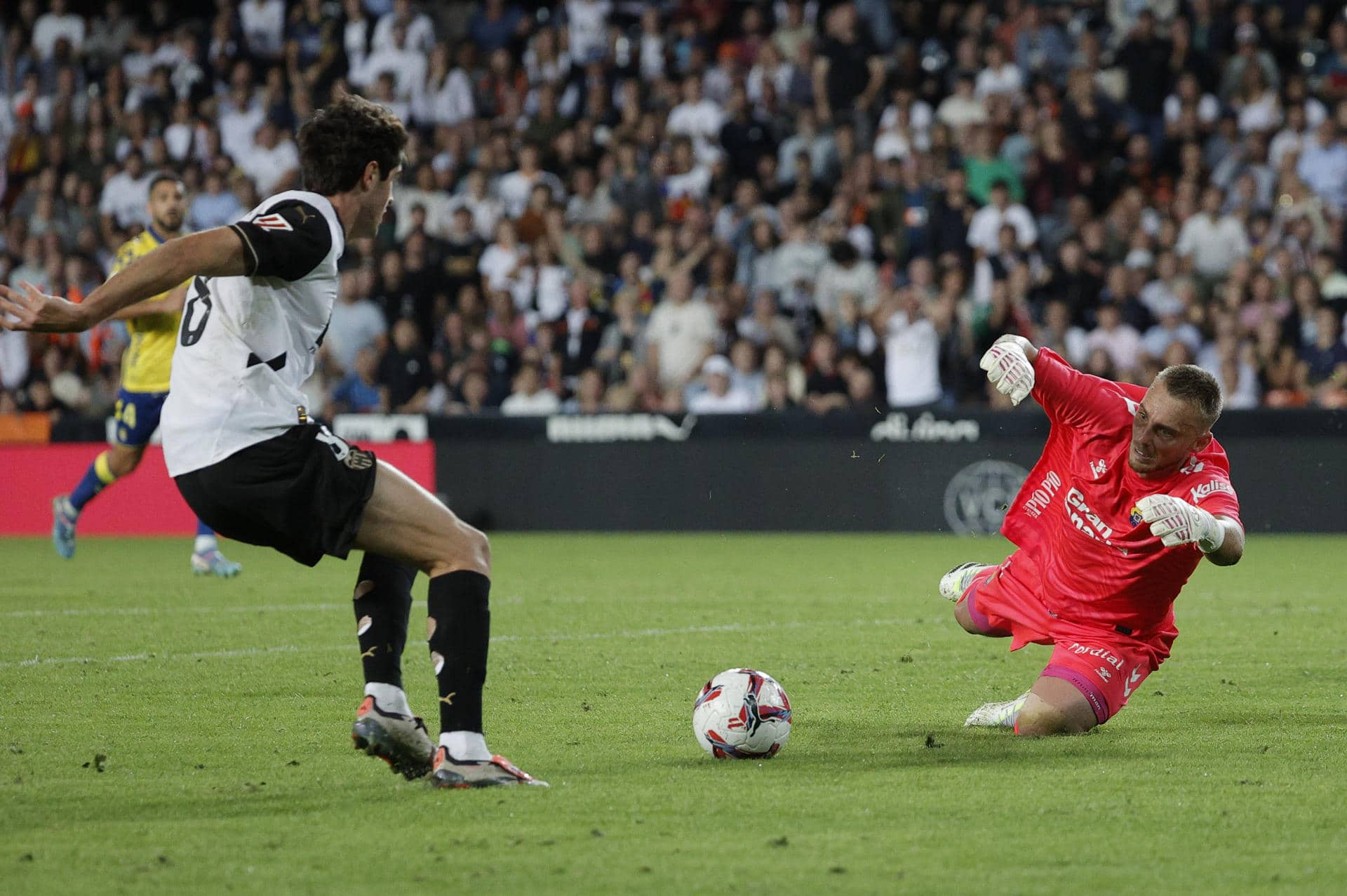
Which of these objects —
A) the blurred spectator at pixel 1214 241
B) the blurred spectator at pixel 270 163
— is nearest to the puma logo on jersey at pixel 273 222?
the blurred spectator at pixel 1214 241

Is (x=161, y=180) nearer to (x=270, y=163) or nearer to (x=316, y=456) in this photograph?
(x=316, y=456)

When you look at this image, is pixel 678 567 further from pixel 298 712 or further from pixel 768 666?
pixel 298 712

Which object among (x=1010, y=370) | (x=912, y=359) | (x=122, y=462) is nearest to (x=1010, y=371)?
(x=1010, y=370)

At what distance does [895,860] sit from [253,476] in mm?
1914

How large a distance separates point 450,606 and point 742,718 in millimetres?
983

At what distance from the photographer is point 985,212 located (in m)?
16.9

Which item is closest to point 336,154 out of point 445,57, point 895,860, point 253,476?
point 253,476

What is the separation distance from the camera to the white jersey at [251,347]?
15.2 ft

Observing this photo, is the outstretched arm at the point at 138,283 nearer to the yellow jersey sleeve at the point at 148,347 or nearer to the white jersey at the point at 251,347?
the white jersey at the point at 251,347

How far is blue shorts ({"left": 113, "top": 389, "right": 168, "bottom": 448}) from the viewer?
1073 centimetres

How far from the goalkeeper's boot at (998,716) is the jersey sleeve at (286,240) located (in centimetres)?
266

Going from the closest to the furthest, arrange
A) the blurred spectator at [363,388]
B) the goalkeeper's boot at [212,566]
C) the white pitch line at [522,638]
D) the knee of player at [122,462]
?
the white pitch line at [522,638] < the knee of player at [122,462] < the goalkeeper's boot at [212,566] < the blurred spectator at [363,388]

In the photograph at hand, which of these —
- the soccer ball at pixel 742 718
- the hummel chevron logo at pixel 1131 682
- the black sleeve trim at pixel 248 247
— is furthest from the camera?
the hummel chevron logo at pixel 1131 682

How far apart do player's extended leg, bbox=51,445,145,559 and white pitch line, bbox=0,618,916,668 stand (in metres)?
3.51
